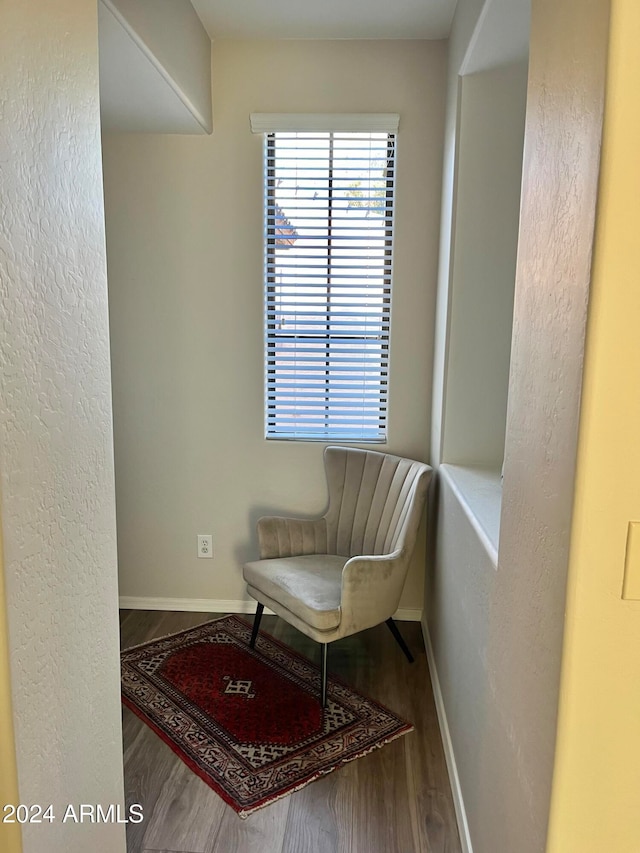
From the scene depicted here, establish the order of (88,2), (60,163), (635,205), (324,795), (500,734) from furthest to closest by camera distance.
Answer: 1. (324,795)
2. (500,734)
3. (88,2)
4. (60,163)
5. (635,205)

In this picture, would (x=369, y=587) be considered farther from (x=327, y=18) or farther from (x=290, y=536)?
(x=327, y=18)

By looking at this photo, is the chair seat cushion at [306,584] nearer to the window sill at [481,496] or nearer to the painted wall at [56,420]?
the window sill at [481,496]

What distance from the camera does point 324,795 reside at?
2041 mm

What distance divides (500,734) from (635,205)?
111 cm

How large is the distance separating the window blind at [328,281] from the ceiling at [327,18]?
0.38 metres

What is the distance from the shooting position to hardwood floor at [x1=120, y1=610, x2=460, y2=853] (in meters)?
1.85

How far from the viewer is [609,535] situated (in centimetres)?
96

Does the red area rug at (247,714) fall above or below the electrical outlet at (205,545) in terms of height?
below

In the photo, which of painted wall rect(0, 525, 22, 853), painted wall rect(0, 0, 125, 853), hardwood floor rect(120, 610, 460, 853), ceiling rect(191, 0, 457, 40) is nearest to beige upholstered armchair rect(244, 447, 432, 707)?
hardwood floor rect(120, 610, 460, 853)

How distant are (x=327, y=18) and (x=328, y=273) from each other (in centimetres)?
101

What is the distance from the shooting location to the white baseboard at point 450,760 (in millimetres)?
1814

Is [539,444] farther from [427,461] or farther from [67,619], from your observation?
[427,461]

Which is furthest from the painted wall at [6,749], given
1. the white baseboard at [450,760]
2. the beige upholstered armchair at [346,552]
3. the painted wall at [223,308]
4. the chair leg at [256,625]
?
the painted wall at [223,308]

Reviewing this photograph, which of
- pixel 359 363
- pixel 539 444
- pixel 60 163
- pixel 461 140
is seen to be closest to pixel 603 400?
pixel 539 444
